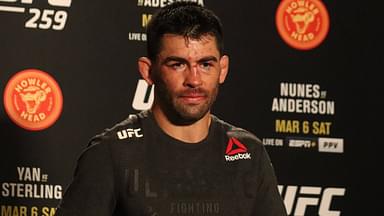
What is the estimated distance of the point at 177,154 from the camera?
6.73 ft

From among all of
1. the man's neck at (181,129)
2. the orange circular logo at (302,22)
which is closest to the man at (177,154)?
the man's neck at (181,129)

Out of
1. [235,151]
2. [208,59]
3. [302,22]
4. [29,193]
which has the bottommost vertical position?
[29,193]

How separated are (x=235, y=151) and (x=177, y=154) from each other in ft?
0.49

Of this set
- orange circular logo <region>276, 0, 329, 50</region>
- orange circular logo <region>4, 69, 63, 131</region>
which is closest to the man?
orange circular logo <region>4, 69, 63, 131</region>

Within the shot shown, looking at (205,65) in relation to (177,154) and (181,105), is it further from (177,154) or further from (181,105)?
(177,154)

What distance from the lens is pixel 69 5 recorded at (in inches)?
120

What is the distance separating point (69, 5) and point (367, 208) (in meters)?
1.33

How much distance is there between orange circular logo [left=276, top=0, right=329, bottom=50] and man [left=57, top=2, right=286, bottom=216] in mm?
1187

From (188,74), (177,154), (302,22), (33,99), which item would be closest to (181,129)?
(177,154)

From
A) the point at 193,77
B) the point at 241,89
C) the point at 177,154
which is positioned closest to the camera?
the point at 193,77

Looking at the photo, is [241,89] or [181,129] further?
[241,89]

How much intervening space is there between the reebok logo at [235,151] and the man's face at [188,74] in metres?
0.14

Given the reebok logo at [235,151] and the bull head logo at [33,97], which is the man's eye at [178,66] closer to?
the reebok logo at [235,151]

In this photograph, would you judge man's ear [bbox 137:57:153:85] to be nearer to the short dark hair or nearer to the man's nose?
the short dark hair
